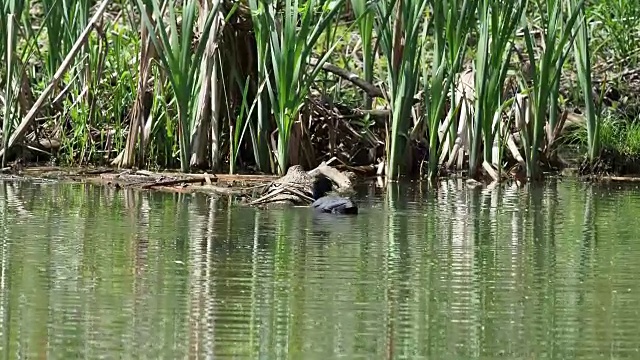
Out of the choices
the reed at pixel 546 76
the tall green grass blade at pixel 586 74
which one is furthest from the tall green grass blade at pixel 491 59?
the tall green grass blade at pixel 586 74

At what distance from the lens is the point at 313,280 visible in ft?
21.3

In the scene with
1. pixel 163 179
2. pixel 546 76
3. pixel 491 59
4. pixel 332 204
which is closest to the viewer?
pixel 332 204

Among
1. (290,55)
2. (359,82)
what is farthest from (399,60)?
(290,55)

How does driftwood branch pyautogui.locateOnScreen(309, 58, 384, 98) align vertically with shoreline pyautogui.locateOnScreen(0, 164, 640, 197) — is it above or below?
above

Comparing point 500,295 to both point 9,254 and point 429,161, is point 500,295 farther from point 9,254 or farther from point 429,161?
point 429,161

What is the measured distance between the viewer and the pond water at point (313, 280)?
519 cm

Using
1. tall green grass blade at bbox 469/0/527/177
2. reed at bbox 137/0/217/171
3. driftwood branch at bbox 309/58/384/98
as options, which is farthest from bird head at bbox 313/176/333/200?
driftwood branch at bbox 309/58/384/98

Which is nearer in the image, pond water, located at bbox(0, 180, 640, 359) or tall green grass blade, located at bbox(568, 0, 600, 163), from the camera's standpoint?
pond water, located at bbox(0, 180, 640, 359)

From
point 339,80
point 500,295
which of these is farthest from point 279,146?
point 500,295

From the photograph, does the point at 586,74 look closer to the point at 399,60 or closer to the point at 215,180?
the point at 399,60

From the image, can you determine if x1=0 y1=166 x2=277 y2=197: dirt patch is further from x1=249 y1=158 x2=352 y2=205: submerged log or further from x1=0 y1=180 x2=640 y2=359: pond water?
x1=0 y1=180 x2=640 y2=359: pond water

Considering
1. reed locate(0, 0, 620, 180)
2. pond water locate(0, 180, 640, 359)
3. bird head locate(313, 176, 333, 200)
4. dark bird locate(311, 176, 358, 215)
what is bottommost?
pond water locate(0, 180, 640, 359)

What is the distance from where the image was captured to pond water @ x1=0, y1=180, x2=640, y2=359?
17.0 ft

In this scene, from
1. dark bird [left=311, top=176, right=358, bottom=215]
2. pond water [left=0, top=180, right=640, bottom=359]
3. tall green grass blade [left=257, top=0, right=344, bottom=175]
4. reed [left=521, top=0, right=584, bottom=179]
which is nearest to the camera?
pond water [left=0, top=180, right=640, bottom=359]
